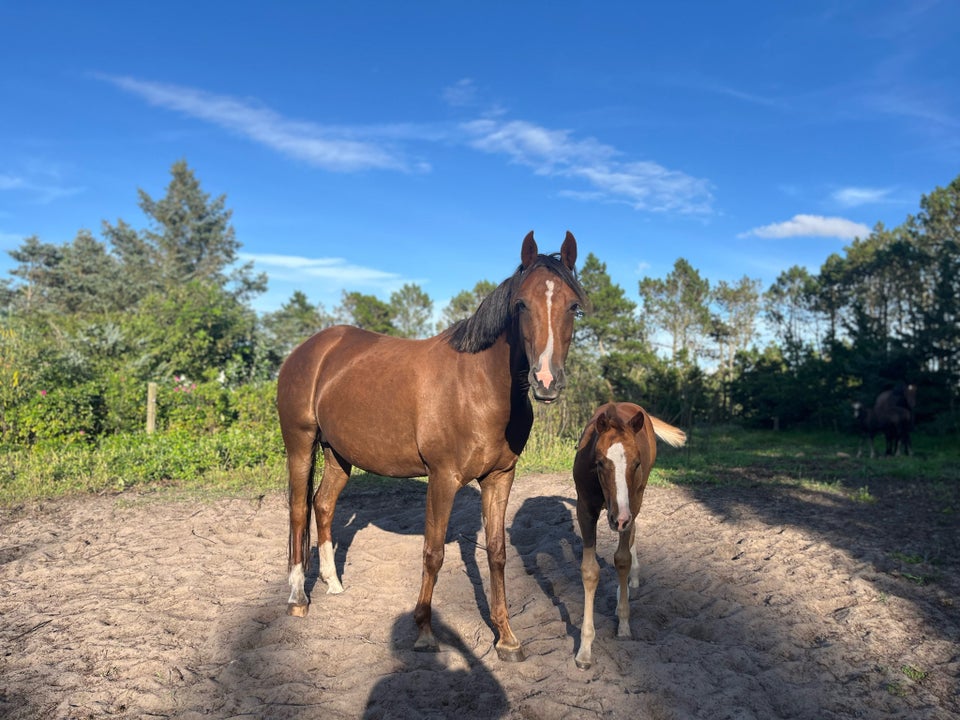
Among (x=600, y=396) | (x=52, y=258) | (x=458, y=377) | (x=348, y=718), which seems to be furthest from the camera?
(x=52, y=258)

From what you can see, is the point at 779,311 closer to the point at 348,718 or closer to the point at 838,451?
the point at 838,451

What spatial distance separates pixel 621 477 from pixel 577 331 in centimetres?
2432

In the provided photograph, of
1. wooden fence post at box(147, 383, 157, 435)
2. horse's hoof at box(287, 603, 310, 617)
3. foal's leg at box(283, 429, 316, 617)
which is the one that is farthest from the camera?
wooden fence post at box(147, 383, 157, 435)

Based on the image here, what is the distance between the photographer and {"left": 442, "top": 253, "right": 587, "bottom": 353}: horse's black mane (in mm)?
3400

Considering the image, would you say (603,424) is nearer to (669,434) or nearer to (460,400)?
(460,400)

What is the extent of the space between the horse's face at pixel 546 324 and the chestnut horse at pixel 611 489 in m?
0.71

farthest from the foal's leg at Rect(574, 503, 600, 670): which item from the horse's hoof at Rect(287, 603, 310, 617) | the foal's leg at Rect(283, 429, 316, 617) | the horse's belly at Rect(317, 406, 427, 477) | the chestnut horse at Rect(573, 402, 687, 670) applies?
the foal's leg at Rect(283, 429, 316, 617)

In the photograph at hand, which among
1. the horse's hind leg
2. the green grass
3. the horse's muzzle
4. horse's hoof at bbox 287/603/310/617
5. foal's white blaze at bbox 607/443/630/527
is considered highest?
the horse's muzzle

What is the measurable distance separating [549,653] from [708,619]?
1296 millimetres

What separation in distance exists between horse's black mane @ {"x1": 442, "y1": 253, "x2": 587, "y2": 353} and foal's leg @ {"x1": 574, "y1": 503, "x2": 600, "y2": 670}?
142cm

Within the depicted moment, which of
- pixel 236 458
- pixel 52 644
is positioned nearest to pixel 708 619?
pixel 52 644

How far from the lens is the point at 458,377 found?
152 inches

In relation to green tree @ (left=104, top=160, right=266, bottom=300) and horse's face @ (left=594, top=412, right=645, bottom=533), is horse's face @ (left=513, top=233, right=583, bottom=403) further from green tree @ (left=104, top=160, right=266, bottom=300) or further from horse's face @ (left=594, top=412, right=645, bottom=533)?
green tree @ (left=104, top=160, right=266, bottom=300)

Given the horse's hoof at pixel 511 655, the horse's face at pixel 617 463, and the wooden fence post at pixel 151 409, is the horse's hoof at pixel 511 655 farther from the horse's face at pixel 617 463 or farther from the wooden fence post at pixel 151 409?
the wooden fence post at pixel 151 409
